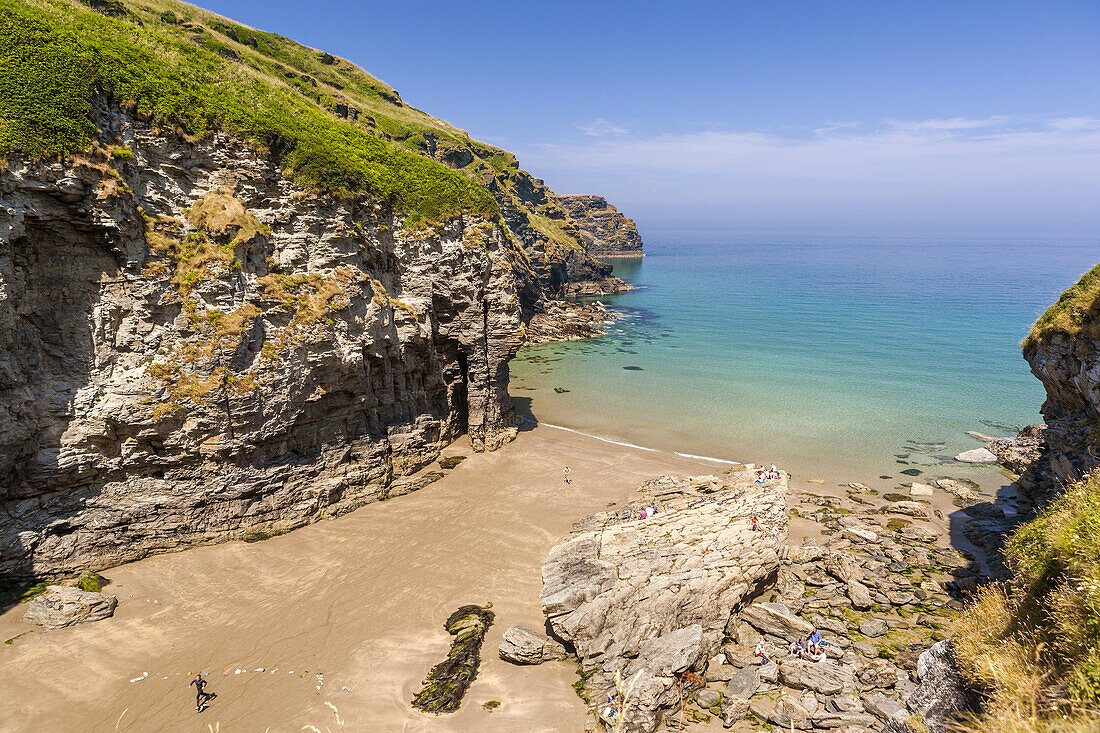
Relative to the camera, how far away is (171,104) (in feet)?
72.7

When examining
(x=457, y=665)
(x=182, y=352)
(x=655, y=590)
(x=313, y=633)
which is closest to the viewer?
(x=457, y=665)

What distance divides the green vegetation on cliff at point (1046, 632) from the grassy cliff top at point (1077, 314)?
1306 centimetres

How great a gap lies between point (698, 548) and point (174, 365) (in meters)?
23.7

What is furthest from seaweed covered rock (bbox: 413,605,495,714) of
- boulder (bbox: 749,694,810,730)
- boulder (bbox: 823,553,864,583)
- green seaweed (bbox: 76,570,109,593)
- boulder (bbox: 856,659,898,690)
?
boulder (bbox: 823,553,864,583)

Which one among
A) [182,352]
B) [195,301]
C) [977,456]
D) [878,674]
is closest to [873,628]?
[878,674]

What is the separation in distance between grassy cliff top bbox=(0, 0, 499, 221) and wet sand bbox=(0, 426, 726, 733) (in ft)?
58.6

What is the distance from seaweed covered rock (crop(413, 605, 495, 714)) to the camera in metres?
15.6

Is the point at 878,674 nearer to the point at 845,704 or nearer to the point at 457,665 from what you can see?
the point at 845,704

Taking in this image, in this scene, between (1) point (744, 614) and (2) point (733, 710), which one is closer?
(2) point (733, 710)

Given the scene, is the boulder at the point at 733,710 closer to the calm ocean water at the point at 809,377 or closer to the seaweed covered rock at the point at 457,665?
the seaweed covered rock at the point at 457,665

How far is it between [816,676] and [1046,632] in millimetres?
7079

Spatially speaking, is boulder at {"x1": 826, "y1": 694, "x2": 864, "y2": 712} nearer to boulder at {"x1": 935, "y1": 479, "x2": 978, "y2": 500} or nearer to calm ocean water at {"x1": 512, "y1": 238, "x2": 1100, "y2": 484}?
calm ocean water at {"x1": 512, "y1": 238, "x2": 1100, "y2": 484}

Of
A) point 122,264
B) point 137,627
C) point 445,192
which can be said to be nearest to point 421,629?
point 137,627

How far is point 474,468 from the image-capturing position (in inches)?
1260
